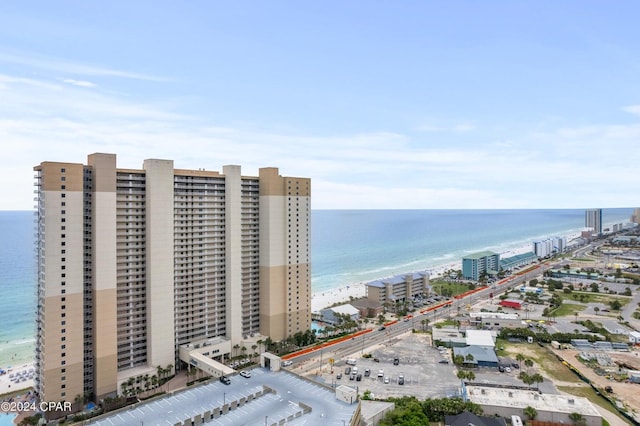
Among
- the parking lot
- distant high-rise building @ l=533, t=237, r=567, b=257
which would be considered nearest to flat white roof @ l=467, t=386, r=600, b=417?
the parking lot

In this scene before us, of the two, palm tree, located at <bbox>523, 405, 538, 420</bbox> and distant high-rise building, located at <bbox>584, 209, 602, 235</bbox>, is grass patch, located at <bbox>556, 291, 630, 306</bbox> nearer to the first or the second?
palm tree, located at <bbox>523, 405, 538, 420</bbox>

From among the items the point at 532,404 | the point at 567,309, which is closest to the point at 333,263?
the point at 567,309

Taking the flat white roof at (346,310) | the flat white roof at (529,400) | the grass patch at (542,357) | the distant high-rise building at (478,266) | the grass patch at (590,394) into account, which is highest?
the distant high-rise building at (478,266)

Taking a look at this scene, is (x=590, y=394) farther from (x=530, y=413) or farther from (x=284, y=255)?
(x=284, y=255)

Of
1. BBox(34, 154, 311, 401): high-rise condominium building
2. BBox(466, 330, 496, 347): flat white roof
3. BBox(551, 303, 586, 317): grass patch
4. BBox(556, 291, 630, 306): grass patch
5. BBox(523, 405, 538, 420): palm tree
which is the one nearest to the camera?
BBox(523, 405, 538, 420): palm tree

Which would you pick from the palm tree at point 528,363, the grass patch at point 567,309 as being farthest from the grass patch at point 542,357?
the grass patch at point 567,309

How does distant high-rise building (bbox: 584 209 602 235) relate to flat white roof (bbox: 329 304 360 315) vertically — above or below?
above

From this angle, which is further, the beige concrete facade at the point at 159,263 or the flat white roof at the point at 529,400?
the beige concrete facade at the point at 159,263

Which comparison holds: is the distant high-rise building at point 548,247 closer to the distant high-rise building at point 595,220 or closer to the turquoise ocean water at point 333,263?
the turquoise ocean water at point 333,263
